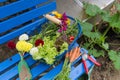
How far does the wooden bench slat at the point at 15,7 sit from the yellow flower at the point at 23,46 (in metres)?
0.26

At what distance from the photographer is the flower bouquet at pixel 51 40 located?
2311 mm

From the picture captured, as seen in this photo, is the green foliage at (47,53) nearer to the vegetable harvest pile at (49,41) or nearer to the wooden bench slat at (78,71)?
the vegetable harvest pile at (49,41)

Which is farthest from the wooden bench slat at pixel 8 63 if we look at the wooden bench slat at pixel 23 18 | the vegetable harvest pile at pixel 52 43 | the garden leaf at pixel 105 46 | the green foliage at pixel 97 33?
the garden leaf at pixel 105 46

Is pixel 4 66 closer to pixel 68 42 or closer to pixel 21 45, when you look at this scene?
pixel 21 45

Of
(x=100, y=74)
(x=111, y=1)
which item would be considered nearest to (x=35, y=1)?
(x=100, y=74)

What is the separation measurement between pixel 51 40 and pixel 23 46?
0.27m

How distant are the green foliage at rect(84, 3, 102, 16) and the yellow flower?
1.05m

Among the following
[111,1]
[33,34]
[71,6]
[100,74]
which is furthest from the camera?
[111,1]

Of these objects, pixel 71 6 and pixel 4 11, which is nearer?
pixel 4 11

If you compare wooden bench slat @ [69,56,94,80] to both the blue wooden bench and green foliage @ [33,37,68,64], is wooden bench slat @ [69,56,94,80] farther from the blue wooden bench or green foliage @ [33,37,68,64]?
green foliage @ [33,37,68,64]

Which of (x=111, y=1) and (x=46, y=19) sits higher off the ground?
(x=46, y=19)

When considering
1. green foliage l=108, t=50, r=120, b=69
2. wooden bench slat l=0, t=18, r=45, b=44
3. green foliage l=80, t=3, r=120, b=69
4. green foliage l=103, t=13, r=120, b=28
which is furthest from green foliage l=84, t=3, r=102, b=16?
wooden bench slat l=0, t=18, r=45, b=44

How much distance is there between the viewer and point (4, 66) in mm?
2391

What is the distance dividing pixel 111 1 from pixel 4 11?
154 cm
